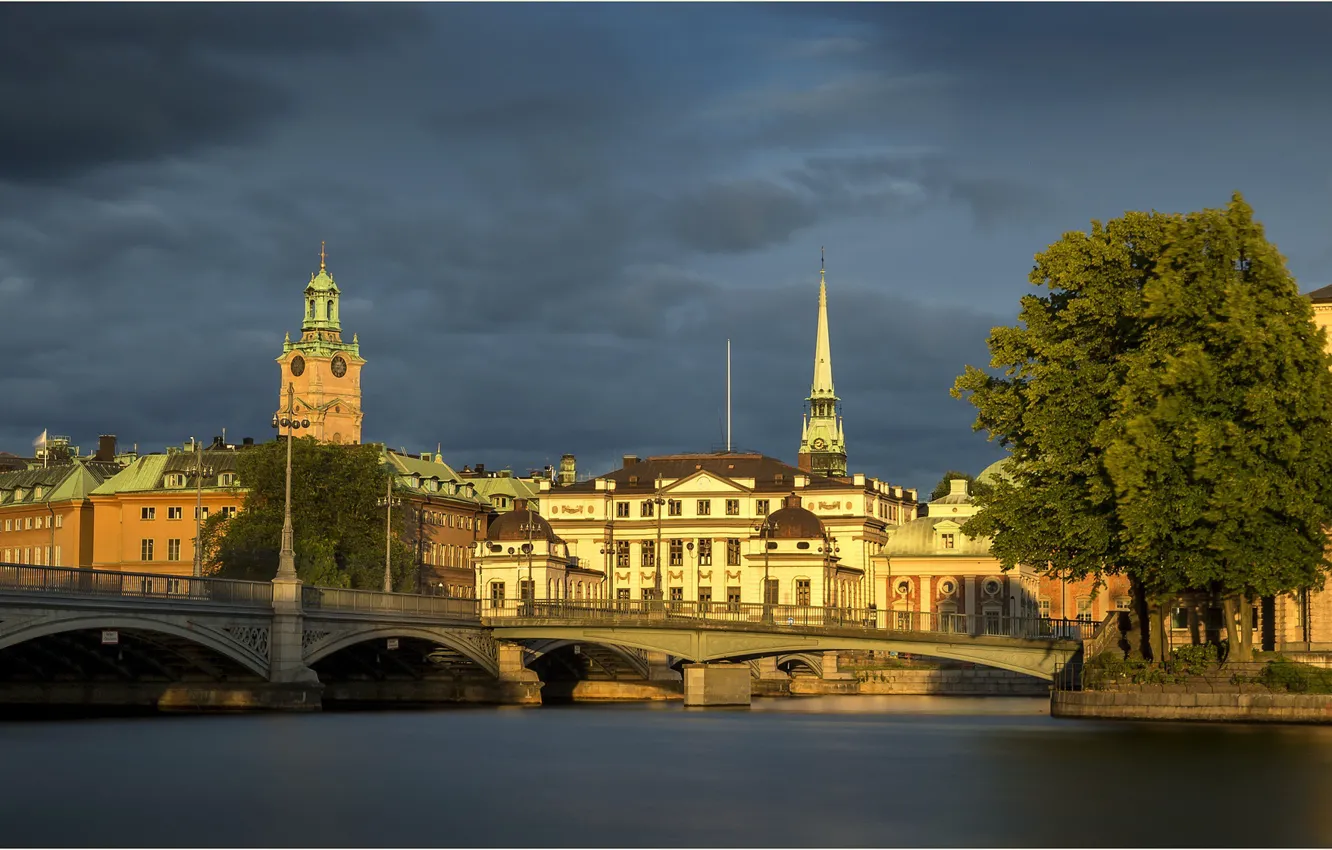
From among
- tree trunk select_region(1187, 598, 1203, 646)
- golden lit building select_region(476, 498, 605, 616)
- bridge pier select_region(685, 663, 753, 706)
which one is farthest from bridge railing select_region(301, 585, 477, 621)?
golden lit building select_region(476, 498, 605, 616)

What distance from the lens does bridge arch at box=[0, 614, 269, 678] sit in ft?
209

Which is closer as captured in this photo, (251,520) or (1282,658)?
(1282,658)

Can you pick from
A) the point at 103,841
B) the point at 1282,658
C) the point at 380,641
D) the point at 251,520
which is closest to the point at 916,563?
the point at 251,520

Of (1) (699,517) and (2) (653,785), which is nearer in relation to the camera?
(2) (653,785)

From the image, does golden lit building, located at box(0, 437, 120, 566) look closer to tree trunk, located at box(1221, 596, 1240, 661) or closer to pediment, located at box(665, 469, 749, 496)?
pediment, located at box(665, 469, 749, 496)

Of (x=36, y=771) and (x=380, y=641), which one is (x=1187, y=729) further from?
(x=380, y=641)

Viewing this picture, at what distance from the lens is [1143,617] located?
7400 cm

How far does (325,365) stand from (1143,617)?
12113 cm

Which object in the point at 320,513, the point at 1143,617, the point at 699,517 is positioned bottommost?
the point at 1143,617

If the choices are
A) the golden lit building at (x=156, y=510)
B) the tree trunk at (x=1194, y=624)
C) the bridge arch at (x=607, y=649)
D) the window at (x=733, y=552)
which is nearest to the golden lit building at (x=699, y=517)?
the window at (x=733, y=552)

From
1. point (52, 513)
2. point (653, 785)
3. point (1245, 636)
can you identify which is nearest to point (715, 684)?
point (1245, 636)

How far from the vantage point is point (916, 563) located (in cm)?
16262

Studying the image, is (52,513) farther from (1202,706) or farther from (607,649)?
(1202,706)

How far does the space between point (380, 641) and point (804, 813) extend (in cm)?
5472
